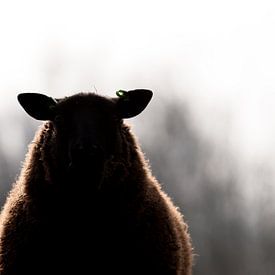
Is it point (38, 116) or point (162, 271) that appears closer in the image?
point (162, 271)

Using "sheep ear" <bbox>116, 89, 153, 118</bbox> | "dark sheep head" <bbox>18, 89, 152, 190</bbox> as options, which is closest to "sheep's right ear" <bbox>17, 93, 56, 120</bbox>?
"dark sheep head" <bbox>18, 89, 152, 190</bbox>

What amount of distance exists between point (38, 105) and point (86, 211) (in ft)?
5.70

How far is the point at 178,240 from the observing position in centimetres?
846

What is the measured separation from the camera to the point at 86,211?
778 cm

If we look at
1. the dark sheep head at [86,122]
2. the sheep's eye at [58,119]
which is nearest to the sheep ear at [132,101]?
the dark sheep head at [86,122]

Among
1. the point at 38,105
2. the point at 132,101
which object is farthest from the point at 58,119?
the point at 132,101

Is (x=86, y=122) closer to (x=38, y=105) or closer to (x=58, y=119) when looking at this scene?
(x=58, y=119)

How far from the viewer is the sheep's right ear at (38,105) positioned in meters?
8.45

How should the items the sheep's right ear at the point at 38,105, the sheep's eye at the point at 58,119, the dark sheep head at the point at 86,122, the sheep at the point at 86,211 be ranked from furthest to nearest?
the sheep's right ear at the point at 38,105, the sheep's eye at the point at 58,119, the sheep at the point at 86,211, the dark sheep head at the point at 86,122

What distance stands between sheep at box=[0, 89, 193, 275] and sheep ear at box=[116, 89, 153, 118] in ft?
1.05

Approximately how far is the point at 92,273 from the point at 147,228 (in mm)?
870

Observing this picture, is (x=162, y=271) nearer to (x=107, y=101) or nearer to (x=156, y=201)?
(x=156, y=201)

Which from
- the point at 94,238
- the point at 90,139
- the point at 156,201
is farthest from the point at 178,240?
the point at 90,139

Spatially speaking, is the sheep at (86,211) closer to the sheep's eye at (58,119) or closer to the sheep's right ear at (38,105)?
the sheep's eye at (58,119)
